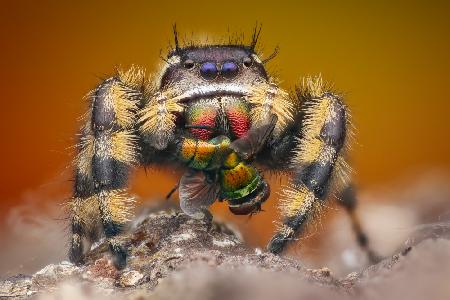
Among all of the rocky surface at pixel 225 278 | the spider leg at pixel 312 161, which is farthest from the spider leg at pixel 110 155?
the spider leg at pixel 312 161

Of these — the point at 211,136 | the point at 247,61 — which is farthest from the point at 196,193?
the point at 247,61

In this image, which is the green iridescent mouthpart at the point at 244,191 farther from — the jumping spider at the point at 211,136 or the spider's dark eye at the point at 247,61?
the spider's dark eye at the point at 247,61

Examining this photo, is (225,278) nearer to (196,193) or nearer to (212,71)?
(196,193)

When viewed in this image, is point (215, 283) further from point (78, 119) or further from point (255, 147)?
point (78, 119)

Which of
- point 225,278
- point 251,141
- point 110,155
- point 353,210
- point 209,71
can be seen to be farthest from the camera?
point 353,210

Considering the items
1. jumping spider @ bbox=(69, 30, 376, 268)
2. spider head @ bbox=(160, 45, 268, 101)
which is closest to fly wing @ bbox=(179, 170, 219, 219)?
jumping spider @ bbox=(69, 30, 376, 268)

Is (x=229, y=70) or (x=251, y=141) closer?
(x=251, y=141)

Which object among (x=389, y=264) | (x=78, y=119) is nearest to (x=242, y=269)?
(x=389, y=264)
